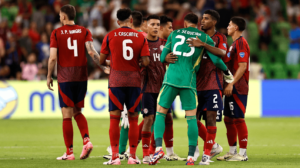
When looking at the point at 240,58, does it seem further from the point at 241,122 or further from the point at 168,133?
the point at 168,133

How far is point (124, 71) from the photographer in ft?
24.0

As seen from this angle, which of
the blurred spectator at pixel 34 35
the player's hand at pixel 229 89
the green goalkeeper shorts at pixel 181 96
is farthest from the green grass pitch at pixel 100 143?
the blurred spectator at pixel 34 35

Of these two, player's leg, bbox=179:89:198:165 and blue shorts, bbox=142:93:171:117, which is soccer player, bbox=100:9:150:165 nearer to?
blue shorts, bbox=142:93:171:117

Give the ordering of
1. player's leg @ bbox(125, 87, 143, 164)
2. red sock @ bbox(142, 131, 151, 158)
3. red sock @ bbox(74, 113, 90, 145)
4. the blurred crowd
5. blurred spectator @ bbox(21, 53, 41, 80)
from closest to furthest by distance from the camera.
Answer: player's leg @ bbox(125, 87, 143, 164) → red sock @ bbox(142, 131, 151, 158) → red sock @ bbox(74, 113, 90, 145) → blurred spectator @ bbox(21, 53, 41, 80) → the blurred crowd

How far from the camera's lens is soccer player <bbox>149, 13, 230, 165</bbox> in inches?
279

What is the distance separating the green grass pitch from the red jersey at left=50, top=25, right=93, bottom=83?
4.55ft

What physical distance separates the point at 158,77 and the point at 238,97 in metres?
1.36

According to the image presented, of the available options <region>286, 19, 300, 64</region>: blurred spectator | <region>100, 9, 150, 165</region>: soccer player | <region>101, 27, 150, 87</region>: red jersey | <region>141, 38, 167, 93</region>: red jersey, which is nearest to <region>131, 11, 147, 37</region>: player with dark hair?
<region>141, 38, 167, 93</region>: red jersey

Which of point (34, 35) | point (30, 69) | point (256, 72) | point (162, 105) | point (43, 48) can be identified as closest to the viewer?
point (162, 105)

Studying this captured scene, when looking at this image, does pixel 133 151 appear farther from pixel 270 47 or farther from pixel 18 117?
pixel 270 47

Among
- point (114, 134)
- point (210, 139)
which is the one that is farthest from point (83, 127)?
point (210, 139)

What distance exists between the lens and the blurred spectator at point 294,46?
2061 centimetres

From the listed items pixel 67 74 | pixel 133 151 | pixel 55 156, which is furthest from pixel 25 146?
pixel 133 151

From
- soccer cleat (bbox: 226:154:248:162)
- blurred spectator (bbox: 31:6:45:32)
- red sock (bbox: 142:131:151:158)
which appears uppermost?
blurred spectator (bbox: 31:6:45:32)
